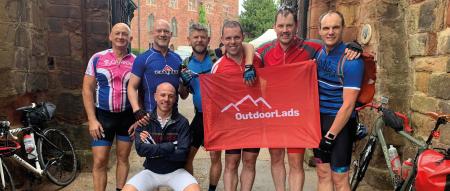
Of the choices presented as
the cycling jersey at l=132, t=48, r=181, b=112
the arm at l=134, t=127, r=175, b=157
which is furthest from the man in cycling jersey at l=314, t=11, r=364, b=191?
the cycling jersey at l=132, t=48, r=181, b=112

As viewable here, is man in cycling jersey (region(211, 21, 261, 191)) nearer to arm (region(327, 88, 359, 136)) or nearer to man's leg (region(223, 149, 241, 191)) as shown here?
man's leg (region(223, 149, 241, 191))

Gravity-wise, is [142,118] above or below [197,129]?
above

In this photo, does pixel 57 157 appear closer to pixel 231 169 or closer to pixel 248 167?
pixel 231 169

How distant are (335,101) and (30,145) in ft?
12.4

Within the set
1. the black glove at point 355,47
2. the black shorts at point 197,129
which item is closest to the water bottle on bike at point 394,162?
the black glove at point 355,47

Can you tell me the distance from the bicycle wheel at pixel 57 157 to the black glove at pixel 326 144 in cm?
358

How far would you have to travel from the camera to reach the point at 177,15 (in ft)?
162

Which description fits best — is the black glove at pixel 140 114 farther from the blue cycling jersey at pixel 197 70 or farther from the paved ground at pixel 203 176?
the paved ground at pixel 203 176

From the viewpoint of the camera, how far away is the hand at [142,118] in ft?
12.0

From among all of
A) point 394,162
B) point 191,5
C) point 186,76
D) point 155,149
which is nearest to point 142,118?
point 155,149

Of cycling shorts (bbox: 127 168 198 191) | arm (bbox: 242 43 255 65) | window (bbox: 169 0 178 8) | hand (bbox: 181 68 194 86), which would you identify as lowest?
cycling shorts (bbox: 127 168 198 191)

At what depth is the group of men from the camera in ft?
11.1

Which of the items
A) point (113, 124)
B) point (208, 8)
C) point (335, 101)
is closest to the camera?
point (335, 101)

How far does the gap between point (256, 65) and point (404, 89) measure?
7.69ft
